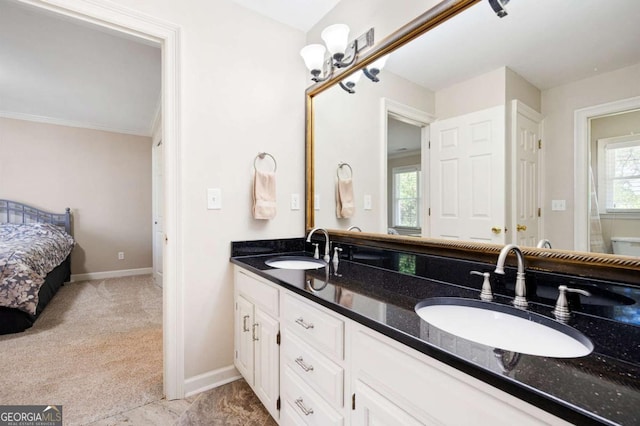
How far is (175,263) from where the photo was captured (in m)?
1.74

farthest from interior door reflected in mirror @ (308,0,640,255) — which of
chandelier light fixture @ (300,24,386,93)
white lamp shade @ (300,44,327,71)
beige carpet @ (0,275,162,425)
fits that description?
beige carpet @ (0,275,162,425)

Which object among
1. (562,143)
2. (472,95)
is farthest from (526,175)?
(472,95)

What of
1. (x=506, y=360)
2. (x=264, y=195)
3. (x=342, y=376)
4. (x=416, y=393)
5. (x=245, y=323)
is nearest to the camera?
(x=506, y=360)

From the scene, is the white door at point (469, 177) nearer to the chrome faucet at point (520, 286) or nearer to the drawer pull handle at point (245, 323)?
the chrome faucet at point (520, 286)

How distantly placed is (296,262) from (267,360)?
2.05ft

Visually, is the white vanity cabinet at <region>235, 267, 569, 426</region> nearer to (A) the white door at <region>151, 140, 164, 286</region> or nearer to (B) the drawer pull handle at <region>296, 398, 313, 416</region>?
(B) the drawer pull handle at <region>296, 398, 313, 416</region>

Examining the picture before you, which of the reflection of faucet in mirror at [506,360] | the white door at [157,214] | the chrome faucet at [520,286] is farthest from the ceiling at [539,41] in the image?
the white door at [157,214]

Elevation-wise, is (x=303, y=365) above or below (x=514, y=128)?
below

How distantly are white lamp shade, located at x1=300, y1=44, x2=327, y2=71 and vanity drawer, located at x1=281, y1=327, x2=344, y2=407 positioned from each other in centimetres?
154

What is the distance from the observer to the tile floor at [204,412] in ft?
5.12

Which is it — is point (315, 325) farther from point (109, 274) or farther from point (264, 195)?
point (109, 274)

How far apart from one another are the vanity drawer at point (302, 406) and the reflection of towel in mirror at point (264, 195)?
0.92 meters

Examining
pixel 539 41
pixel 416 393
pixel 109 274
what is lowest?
pixel 109 274

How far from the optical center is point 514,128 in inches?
46.1
